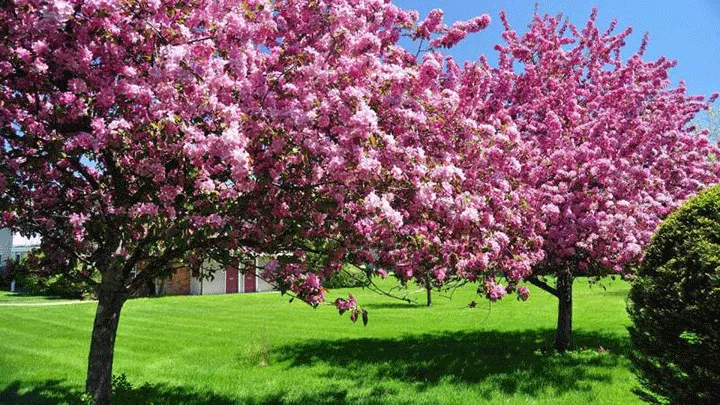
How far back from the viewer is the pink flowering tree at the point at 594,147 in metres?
11.3

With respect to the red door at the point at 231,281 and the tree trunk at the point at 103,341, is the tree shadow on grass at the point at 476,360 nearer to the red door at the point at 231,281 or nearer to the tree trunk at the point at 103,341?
the tree trunk at the point at 103,341

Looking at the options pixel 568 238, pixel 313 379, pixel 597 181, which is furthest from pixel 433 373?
pixel 597 181

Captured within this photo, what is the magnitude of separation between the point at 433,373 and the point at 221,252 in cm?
671

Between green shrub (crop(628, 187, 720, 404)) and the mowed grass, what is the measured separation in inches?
98.2

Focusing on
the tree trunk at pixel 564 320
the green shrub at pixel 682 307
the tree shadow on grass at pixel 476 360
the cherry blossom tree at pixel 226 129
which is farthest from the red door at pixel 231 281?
the green shrub at pixel 682 307

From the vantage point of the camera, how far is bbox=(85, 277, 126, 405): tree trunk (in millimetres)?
8031

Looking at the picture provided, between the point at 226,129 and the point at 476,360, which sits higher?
the point at 226,129

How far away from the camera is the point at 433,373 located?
470 inches

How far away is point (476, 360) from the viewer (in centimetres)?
1345

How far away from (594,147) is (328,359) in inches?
322

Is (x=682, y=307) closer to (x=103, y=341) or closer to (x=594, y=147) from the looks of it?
(x=594, y=147)

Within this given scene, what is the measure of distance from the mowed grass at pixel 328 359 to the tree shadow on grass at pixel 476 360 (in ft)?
0.12

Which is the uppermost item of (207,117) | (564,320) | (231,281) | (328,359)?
(207,117)

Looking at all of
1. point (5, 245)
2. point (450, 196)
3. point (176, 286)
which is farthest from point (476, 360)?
point (5, 245)
